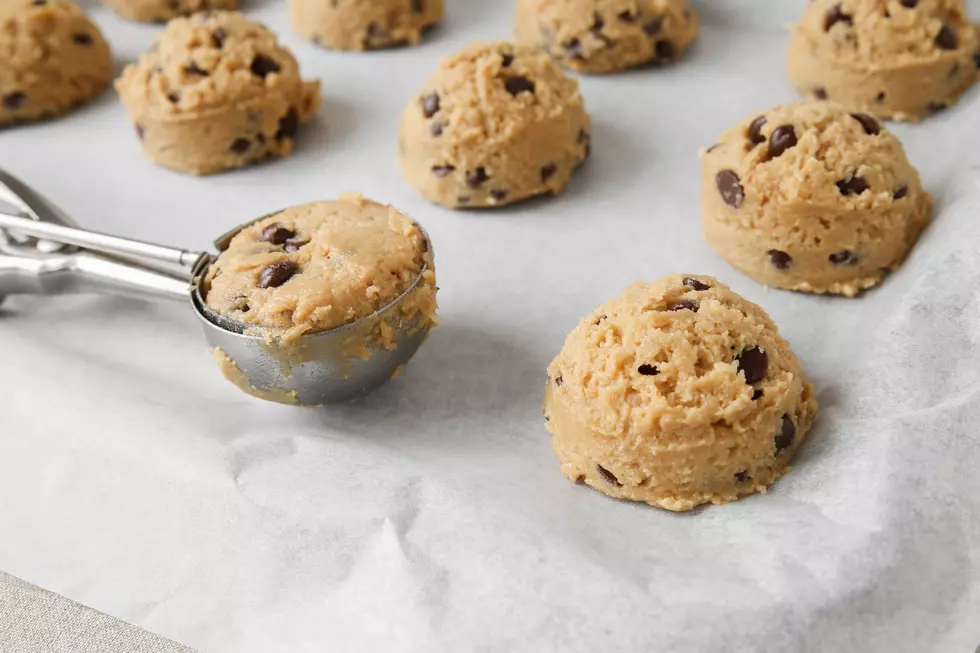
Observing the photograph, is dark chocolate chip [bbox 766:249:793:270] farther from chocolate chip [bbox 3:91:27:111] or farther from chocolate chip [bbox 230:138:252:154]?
chocolate chip [bbox 3:91:27:111]

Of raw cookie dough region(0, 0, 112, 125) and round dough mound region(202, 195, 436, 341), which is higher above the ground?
round dough mound region(202, 195, 436, 341)

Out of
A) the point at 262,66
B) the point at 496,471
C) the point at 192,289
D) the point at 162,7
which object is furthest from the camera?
the point at 162,7

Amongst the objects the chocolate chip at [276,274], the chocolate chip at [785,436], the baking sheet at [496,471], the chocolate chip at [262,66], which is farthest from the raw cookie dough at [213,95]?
the chocolate chip at [785,436]

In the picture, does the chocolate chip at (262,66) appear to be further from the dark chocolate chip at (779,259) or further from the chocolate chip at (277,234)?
the dark chocolate chip at (779,259)

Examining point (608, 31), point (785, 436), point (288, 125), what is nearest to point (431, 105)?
point (288, 125)

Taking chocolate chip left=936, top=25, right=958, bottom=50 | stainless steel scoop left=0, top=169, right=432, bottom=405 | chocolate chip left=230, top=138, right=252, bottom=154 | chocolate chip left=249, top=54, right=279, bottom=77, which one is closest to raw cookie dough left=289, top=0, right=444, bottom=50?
chocolate chip left=249, top=54, right=279, bottom=77

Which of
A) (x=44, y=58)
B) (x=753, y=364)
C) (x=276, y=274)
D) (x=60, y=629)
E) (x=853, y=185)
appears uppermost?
(x=853, y=185)

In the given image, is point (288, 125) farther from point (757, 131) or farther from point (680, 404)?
point (680, 404)
